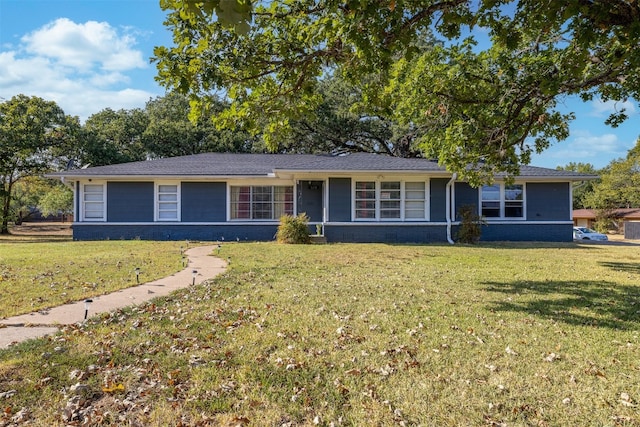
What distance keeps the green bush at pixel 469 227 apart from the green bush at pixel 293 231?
650 cm

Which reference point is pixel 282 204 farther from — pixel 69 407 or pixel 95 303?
pixel 69 407

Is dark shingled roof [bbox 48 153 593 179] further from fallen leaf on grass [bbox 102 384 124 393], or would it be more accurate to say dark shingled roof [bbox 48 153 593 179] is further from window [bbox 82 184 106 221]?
fallen leaf on grass [bbox 102 384 124 393]

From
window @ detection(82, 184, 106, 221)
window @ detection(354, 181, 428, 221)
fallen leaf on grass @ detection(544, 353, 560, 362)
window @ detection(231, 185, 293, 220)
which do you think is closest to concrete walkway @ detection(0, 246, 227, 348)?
fallen leaf on grass @ detection(544, 353, 560, 362)

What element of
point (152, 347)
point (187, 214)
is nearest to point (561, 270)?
point (152, 347)

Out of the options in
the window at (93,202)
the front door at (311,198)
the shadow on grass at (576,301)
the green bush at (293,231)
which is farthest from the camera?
the front door at (311,198)

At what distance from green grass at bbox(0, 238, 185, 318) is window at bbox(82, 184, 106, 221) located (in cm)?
511

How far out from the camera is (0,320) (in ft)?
17.0

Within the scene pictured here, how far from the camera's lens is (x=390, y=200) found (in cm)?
1770

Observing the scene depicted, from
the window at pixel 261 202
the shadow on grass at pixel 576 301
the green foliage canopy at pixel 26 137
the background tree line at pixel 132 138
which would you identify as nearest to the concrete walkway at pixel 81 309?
the shadow on grass at pixel 576 301

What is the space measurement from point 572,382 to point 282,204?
625 inches

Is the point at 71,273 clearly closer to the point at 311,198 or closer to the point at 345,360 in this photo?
the point at 345,360

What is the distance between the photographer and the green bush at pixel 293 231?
1580 centimetres

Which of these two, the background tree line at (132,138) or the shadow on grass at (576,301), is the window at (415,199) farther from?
the shadow on grass at (576,301)

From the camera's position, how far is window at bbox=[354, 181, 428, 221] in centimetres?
1756
